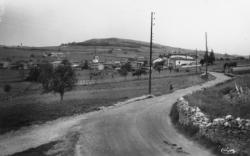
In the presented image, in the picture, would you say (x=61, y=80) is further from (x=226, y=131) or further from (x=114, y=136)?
(x=226, y=131)

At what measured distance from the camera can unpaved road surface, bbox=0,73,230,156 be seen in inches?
508

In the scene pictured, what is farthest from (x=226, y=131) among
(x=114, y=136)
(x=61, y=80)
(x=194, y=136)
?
(x=61, y=80)

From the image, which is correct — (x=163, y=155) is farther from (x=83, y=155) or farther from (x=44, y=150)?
(x=44, y=150)

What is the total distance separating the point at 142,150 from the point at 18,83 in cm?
6784

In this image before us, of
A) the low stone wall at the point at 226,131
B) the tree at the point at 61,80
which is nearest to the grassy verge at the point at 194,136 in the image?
the low stone wall at the point at 226,131

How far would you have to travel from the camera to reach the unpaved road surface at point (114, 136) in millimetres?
12898

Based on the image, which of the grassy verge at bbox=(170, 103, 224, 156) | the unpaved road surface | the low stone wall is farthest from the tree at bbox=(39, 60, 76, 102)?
the low stone wall

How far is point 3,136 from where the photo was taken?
15.9 metres

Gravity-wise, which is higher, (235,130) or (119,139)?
(235,130)

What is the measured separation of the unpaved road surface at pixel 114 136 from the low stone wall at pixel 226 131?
929 mm

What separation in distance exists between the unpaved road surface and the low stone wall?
0.93 metres

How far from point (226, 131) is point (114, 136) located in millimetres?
6473

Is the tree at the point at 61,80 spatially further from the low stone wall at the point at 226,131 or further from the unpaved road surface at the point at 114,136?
the low stone wall at the point at 226,131

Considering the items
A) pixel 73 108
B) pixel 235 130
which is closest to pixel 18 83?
pixel 73 108
